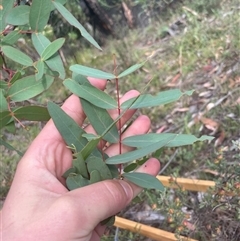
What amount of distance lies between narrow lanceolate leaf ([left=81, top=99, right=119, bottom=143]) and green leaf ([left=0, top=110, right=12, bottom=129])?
0.20 metres

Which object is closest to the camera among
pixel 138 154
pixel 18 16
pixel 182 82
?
pixel 138 154

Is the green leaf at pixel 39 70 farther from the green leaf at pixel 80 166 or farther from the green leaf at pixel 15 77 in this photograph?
the green leaf at pixel 80 166

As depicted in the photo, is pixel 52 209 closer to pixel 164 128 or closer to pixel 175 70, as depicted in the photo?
pixel 164 128

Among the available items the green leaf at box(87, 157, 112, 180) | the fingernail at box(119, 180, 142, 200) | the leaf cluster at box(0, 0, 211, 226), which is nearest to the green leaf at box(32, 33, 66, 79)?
the leaf cluster at box(0, 0, 211, 226)

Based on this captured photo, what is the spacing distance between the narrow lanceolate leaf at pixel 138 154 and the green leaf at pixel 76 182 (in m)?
0.08

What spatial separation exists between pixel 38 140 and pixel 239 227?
28.8 inches

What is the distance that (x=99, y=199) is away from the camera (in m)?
1.10

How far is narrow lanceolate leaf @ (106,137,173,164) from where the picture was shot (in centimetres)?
104

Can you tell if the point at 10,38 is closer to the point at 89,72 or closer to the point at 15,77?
the point at 15,77

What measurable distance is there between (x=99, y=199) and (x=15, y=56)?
0.41m

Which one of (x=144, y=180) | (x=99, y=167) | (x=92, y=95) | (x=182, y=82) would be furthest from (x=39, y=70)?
(x=182, y=82)

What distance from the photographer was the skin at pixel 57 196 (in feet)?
3.48

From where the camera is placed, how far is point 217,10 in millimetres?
3213

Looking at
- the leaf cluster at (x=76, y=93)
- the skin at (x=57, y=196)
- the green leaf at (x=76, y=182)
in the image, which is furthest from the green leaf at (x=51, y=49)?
the green leaf at (x=76, y=182)
